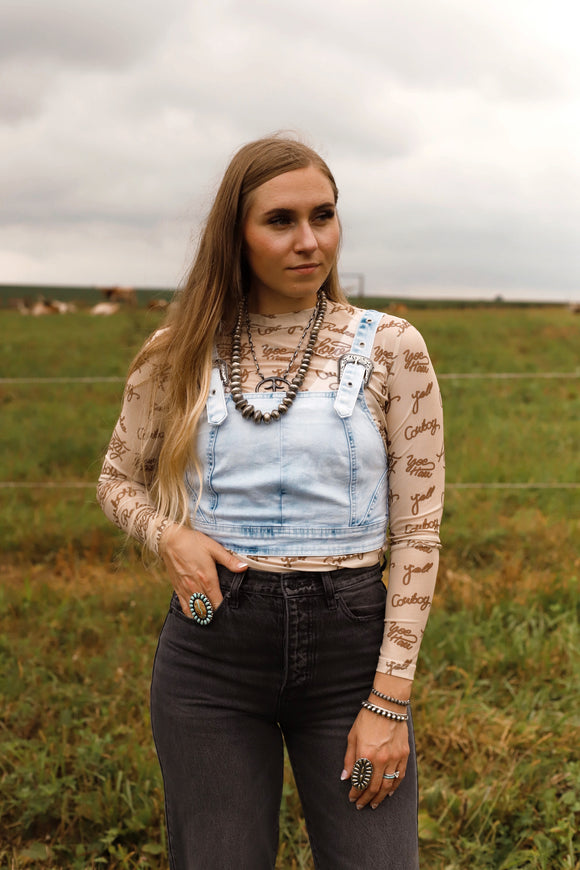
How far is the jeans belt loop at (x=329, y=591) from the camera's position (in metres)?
1.42

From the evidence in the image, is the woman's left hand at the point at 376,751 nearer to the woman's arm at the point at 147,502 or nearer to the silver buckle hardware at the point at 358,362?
the woman's arm at the point at 147,502

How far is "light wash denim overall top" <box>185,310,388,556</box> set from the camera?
143cm

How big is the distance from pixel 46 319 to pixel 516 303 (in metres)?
6.88

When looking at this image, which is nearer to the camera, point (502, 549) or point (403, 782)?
point (403, 782)

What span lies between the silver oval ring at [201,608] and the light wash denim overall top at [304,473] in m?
0.10

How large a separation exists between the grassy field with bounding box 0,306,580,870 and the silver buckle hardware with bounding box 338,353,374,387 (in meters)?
0.76

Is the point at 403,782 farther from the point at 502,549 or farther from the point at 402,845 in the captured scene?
the point at 502,549

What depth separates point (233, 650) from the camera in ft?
4.76

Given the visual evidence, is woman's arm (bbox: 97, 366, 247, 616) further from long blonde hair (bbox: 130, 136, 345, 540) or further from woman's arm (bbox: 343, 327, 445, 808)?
woman's arm (bbox: 343, 327, 445, 808)

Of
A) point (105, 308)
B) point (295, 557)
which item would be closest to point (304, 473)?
point (295, 557)

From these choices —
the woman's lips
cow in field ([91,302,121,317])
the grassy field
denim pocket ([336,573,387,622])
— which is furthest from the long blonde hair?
cow in field ([91,302,121,317])

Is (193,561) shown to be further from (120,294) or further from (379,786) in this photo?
(120,294)

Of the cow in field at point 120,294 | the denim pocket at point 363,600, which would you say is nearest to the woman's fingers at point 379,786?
the denim pocket at point 363,600

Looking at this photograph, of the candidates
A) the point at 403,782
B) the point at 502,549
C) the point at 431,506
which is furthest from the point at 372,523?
the point at 502,549
